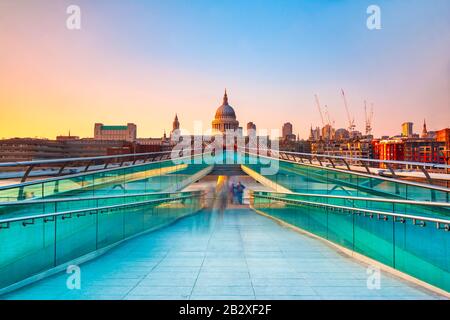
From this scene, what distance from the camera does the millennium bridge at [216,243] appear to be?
5.50 metres

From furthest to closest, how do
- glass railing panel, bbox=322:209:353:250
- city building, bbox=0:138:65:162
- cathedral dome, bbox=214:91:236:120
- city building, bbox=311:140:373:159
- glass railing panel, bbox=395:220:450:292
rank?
city building, bbox=311:140:373:159 → cathedral dome, bbox=214:91:236:120 → city building, bbox=0:138:65:162 → glass railing panel, bbox=322:209:353:250 → glass railing panel, bbox=395:220:450:292

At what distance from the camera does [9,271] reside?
5.49m

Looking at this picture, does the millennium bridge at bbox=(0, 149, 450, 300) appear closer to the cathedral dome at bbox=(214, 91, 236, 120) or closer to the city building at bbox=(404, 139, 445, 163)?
the cathedral dome at bbox=(214, 91, 236, 120)

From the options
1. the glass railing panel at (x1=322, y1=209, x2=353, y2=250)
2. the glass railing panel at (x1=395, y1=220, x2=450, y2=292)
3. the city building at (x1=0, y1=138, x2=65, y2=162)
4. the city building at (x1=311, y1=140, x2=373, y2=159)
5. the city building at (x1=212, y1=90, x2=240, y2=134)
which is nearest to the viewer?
the glass railing panel at (x1=395, y1=220, x2=450, y2=292)

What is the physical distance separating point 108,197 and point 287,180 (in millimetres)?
7912

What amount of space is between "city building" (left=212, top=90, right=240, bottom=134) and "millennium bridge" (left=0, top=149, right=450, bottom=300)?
132366 mm

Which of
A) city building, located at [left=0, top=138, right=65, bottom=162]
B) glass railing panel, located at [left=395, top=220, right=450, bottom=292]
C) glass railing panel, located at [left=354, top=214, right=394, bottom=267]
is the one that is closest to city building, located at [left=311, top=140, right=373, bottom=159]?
city building, located at [left=0, top=138, right=65, bottom=162]

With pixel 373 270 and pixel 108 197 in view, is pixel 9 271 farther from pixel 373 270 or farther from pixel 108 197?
pixel 373 270

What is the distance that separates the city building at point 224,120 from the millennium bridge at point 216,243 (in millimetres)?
132366

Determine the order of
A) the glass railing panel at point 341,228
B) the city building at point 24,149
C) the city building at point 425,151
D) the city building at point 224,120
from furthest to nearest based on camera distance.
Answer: the city building at point 224,120 < the city building at point 24,149 < the city building at point 425,151 < the glass railing panel at point 341,228

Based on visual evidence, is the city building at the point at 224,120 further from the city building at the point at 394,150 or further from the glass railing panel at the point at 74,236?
the glass railing panel at the point at 74,236

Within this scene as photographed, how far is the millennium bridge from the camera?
5.50 meters

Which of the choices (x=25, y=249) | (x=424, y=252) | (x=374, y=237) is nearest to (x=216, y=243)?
(x=374, y=237)

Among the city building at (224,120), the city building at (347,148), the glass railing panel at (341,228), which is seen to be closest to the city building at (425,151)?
the city building at (347,148)
